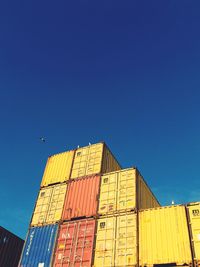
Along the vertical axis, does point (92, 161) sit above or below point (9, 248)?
above

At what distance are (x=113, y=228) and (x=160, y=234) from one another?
321cm

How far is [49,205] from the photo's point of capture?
21.9 m

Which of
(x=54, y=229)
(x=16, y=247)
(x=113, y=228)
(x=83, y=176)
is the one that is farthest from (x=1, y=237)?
(x=113, y=228)

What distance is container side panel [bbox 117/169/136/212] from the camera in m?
18.9

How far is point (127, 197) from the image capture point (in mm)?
19328

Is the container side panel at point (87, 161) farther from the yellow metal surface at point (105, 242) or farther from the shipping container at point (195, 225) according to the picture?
the shipping container at point (195, 225)

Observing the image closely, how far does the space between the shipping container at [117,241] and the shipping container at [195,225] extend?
11.1 feet

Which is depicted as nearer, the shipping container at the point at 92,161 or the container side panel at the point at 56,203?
the container side panel at the point at 56,203

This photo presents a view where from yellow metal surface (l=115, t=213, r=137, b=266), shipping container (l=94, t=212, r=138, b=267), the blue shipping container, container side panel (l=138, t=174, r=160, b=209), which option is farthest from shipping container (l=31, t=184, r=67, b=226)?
container side panel (l=138, t=174, r=160, b=209)

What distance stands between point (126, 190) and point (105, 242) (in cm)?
395

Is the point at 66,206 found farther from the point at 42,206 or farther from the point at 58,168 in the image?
the point at 58,168

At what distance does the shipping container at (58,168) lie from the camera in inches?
930

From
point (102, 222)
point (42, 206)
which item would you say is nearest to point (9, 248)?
point (42, 206)

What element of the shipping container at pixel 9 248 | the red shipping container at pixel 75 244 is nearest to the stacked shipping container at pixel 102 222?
the red shipping container at pixel 75 244
